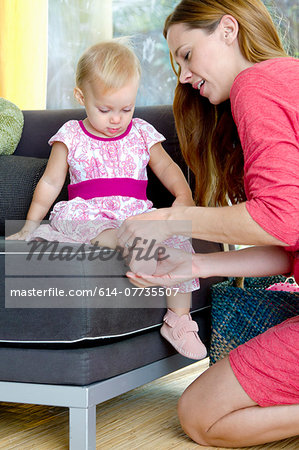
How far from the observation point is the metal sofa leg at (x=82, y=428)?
52.2 inches

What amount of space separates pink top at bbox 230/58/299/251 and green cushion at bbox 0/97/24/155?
1134 millimetres

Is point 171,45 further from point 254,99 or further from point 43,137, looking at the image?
point 43,137

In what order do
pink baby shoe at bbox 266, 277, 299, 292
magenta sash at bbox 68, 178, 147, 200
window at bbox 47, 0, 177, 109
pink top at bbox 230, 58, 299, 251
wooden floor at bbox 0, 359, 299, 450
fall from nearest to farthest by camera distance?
pink top at bbox 230, 58, 299, 251, wooden floor at bbox 0, 359, 299, 450, magenta sash at bbox 68, 178, 147, 200, pink baby shoe at bbox 266, 277, 299, 292, window at bbox 47, 0, 177, 109

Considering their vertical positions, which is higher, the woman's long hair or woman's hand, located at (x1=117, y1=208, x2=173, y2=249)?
the woman's long hair

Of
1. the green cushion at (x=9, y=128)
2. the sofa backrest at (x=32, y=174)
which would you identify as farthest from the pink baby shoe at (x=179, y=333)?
the green cushion at (x=9, y=128)

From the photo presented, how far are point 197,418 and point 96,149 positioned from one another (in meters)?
0.83

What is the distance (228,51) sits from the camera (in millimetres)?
1408

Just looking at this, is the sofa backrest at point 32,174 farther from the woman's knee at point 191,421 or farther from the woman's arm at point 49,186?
the woman's knee at point 191,421

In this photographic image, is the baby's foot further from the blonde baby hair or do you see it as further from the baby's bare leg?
the blonde baby hair

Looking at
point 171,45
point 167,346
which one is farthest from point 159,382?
point 171,45

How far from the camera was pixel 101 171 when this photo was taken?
185 centimetres

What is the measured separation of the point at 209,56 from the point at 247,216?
0.39 meters

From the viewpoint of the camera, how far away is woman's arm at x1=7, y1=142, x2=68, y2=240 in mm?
1812

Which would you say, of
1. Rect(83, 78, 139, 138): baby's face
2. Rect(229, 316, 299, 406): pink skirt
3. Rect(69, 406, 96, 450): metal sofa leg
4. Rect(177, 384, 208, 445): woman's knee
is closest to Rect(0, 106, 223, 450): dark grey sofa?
Rect(69, 406, 96, 450): metal sofa leg
